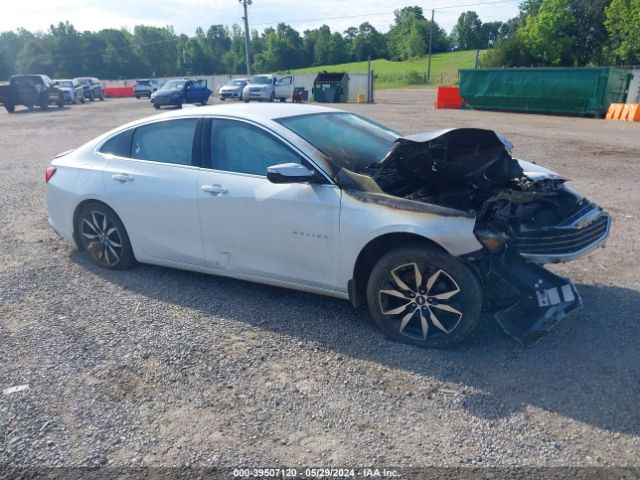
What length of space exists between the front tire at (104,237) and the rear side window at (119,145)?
53 cm

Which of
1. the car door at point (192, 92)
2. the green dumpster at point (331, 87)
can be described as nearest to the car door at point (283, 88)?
the green dumpster at point (331, 87)

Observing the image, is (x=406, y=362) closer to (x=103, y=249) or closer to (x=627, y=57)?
(x=103, y=249)

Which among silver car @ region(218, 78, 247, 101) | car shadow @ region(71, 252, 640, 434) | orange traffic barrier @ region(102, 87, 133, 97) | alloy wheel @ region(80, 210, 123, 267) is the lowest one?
orange traffic barrier @ region(102, 87, 133, 97)

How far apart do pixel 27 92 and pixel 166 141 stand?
1194 inches

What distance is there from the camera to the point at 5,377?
340 cm

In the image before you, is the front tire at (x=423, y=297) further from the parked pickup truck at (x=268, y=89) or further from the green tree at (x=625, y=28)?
the green tree at (x=625, y=28)

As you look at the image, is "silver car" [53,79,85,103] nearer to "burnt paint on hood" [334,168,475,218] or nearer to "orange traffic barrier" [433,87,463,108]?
"orange traffic barrier" [433,87,463,108]

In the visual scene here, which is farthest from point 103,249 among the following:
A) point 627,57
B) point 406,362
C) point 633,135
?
point 627,57

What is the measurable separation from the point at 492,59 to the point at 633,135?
3526cm

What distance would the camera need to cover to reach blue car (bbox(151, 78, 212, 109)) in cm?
2938

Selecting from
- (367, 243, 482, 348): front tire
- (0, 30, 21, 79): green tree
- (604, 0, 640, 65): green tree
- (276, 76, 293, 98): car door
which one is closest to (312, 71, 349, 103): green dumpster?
(276, 76, 293, 98): car door

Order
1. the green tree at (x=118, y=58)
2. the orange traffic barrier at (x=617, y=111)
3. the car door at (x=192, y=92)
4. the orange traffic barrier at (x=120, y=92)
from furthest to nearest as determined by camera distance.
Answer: the green tree at (x=118, y=58), the orange traffic barrier at (x=120, y=92), the car door at (x=192, y=92), the orange traffic barrier at (x=617, y=111)

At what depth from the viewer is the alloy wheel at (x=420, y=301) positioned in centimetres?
349

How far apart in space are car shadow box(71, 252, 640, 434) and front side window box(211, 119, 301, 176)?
1162 millimetres
